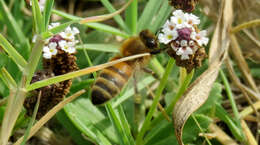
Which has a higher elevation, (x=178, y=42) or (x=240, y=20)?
(x=178, y=42)

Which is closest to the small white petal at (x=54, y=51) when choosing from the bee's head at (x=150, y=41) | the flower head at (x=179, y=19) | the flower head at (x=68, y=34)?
the flower head at (x=68, y=34)

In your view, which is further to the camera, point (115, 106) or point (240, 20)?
point (240, 20)

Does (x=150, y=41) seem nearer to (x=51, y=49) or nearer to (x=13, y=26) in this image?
(x=51, y=49)

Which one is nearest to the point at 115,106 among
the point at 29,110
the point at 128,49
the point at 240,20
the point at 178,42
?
the point at 128,49

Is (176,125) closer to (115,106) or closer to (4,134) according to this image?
(115,106)

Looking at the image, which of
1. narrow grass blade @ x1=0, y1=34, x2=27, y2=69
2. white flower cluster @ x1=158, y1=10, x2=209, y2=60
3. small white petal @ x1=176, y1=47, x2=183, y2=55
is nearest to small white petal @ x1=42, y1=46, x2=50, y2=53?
narrow grass blade @ x1=0, y1=34, x2=27, y2=69

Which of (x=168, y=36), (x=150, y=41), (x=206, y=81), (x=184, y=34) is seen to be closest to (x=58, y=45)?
(x=150, y=41)

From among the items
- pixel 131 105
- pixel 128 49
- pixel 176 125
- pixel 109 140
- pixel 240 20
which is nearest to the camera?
pixel 176 125
